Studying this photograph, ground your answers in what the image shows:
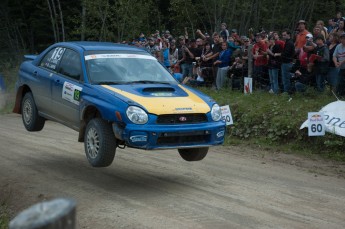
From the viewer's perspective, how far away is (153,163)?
9695 millimetres

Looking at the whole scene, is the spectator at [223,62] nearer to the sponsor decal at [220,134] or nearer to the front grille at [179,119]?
the sponsor decal at [220,134]

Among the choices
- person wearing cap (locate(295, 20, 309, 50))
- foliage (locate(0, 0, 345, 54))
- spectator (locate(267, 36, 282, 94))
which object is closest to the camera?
spectator (locate(267, 36, 282, 94))

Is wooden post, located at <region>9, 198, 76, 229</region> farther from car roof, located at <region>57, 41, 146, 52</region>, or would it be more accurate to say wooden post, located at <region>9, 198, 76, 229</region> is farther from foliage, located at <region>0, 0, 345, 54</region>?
foliage, located at <region>0, 0, 345, 54</region>

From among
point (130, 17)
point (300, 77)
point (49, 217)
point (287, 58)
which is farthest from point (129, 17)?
point (49, 217)

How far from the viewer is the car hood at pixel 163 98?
23.4 feet

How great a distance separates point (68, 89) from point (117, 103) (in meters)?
1.49

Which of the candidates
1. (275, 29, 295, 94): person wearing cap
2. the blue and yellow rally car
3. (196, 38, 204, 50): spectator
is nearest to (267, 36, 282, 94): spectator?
(275, 29, 295, 94): person wearing cap

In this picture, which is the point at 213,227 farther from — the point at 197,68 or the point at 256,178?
the point at 197,68

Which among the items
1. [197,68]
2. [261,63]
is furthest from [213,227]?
[197,68]

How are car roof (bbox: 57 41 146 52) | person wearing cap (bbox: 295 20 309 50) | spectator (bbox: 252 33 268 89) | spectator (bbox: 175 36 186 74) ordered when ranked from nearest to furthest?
car roof (bbox: 57 41 146 52)
person wearing cap (bbox: 295 20 309 50)
spectator (bbox: 252 33 268 89)
spectator (bbox: 175 36 186 74)

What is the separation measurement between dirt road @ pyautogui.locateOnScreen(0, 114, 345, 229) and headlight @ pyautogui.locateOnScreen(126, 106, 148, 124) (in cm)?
110

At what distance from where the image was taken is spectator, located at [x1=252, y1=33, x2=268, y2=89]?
1448 centimetres

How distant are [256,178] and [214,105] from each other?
166cm

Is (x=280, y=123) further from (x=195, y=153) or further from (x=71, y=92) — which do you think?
(x=71, y=92)
